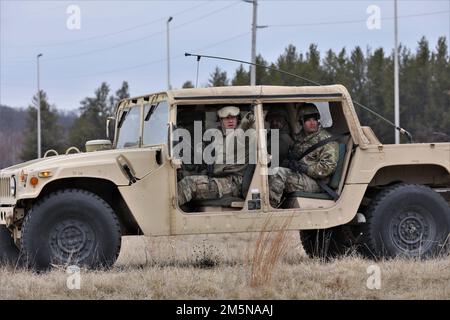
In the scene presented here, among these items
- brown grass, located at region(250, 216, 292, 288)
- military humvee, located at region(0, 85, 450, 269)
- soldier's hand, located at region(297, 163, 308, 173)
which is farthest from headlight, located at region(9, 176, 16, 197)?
soldier's hand, located at region(297, 163, 308, 173)

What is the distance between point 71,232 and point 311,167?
2.52 m

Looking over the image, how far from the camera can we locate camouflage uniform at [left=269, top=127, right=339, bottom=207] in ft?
32.3

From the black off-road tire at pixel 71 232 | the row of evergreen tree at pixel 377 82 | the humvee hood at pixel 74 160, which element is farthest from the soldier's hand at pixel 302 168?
the row of evergreen tree at pixel 377 82

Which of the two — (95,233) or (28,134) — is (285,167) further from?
(28,134)

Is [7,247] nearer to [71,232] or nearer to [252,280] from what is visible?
[71,232]

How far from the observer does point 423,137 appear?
44.6 meters

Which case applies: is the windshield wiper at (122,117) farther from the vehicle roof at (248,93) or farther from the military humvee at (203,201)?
the vehicle roof at (248,93)

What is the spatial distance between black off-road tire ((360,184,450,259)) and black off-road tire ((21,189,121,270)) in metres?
2.63

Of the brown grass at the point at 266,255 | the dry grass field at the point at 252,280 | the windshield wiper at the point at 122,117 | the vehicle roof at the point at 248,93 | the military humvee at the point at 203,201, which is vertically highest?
the vehicle roof at the point at 248,93

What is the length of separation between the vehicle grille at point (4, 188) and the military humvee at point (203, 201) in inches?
0.8

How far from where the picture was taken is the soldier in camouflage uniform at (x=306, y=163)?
974 centimetres

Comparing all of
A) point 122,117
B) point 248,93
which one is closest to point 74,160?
point 122,117
